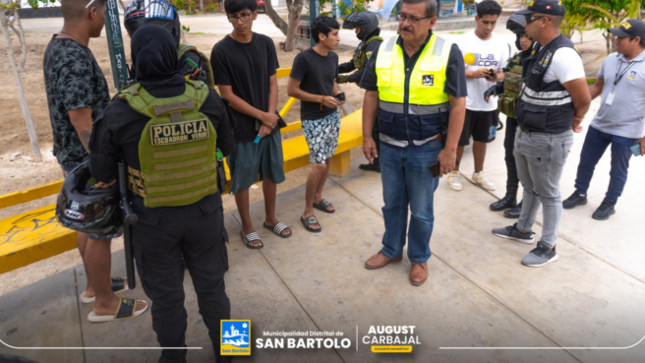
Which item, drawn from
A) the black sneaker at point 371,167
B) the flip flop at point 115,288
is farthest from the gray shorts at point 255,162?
the black sneaker at point 371,167

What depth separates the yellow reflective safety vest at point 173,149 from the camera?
2002mm

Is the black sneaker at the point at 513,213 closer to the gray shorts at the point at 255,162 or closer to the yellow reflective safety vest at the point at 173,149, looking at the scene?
the gray shorts at the point at 255,162

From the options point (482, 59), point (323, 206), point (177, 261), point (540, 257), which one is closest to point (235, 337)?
point (177, 261)

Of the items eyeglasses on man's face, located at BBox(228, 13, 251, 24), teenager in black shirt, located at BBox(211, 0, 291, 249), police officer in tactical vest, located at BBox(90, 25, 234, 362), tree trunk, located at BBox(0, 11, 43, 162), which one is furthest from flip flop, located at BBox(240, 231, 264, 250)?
tree trunk, located at BBox(0, 11, 43, 162)

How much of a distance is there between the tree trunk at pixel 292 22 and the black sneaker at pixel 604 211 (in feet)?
28.8

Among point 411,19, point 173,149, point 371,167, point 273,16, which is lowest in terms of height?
point 371,167

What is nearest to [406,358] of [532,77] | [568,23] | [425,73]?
[425,73]

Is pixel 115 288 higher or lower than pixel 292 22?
lower

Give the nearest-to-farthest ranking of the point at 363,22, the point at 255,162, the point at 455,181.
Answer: the point at 255,162
the point at 363,22
the point at 455,181

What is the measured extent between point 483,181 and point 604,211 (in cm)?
113

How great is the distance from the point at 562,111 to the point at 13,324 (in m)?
3.96

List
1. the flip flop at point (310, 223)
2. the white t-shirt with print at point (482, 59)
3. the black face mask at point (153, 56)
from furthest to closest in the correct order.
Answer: the white t-shirt with print at point (482, 59) < the flip flop at point (310, 223) < the black face mask at point (153, 56)

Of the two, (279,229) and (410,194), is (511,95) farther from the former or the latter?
(279,229)

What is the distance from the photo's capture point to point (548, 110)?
10.4 ft
